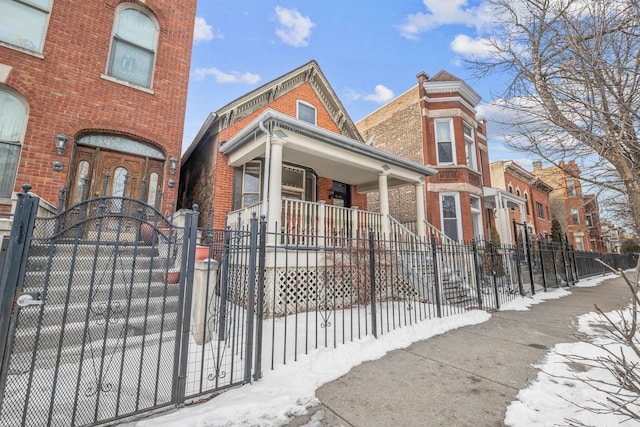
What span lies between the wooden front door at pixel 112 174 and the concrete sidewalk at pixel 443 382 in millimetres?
6078

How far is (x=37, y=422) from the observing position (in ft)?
7.88

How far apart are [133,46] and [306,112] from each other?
18.9 ft

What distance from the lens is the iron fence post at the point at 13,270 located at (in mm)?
2125

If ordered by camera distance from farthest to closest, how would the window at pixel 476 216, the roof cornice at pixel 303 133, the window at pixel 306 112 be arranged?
1. the window at pixel 476 216
2. the window at pixel 306 112
3. the roof cornice at pixel 303 133

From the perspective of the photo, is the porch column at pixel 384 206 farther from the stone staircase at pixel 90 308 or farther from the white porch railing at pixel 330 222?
the stone staircase at pixel 90 308

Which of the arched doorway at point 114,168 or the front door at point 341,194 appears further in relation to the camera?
the front door at point 341,194

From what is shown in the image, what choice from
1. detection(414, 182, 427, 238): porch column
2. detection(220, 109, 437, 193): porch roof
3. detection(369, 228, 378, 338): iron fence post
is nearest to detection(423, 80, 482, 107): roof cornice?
detection(220, 109, 437, 193): porch roof

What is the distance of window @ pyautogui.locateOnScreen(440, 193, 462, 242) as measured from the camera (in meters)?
12.9

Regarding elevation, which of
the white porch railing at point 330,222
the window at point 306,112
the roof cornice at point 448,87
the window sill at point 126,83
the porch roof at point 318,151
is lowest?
the white porch railing at point 330,222

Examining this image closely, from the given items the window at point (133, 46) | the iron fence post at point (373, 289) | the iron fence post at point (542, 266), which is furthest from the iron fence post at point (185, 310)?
the iron fence post at point (542, 266)

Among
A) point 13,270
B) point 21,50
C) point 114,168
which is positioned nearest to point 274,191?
point 114,168

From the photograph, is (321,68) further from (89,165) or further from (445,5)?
(89,165)

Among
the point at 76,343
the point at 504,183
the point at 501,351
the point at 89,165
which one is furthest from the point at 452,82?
the point at 76,343

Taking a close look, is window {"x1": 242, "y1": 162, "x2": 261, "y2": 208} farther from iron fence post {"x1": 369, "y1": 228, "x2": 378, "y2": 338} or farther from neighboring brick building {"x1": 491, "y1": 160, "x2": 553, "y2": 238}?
neighboring brick building {"x1": 491, "y1": 160, "x2": 553, "y2": 238}
